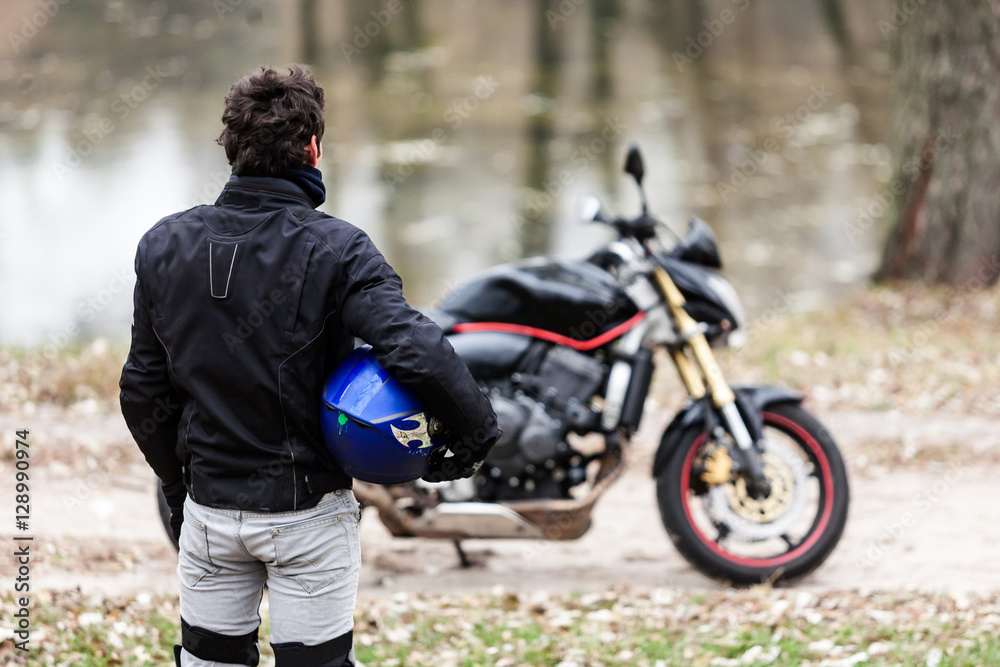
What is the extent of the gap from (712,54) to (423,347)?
2134cm

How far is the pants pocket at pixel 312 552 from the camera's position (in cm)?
272

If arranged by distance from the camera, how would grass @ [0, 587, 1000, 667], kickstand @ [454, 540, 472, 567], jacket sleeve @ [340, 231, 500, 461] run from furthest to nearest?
kickstand @ [454, 540, 472, 567] < grass @ [0, 587, 1000, 667] < jacket sleeve @ [340, 231, 500, 461]

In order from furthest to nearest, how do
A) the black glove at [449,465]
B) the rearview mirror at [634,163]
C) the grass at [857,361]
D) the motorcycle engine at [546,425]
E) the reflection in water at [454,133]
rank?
the reflection in water at [454,133], the grass at [857,361], the motorcycle engine at [546,425], the rearview mirror at [634,163], the black glove at [449,465]

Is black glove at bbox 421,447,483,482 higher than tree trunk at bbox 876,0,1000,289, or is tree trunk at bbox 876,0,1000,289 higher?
tree trunk at bbox 876,0,1000,289

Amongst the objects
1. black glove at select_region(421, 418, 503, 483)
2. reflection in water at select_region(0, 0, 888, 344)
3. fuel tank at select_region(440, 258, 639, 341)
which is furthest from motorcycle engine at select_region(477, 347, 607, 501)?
reflection in water at select_region(0, 0, 888, 344)

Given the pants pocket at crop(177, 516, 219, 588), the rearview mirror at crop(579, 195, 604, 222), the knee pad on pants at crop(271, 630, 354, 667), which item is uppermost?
the rearview mirror at crop(579, 195, 604, 222)

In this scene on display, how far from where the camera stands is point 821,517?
4750 mm

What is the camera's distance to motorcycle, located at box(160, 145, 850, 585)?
4602 millimetres

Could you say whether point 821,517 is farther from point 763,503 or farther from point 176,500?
point 176,500

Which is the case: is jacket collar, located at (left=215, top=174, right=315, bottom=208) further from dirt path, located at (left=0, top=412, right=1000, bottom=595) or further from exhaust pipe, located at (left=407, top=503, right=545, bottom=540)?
dirt path, located at (left=0, top=412, right=1000, bottom=595)

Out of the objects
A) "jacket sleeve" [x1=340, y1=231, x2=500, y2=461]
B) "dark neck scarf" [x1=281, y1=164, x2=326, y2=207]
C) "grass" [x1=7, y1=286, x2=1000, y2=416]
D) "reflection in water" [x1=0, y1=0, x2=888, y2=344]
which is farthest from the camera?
"reflection in water" [x1=0, y1=0, x2=888, y2=344]

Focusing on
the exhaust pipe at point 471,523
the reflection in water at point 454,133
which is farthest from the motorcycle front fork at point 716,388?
the reflection in water at point 454,133

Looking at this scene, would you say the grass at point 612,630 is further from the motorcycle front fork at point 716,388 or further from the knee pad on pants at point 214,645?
the knee pad on pants at point 214,645

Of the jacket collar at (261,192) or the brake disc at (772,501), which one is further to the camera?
the brake disc at (772,501)
